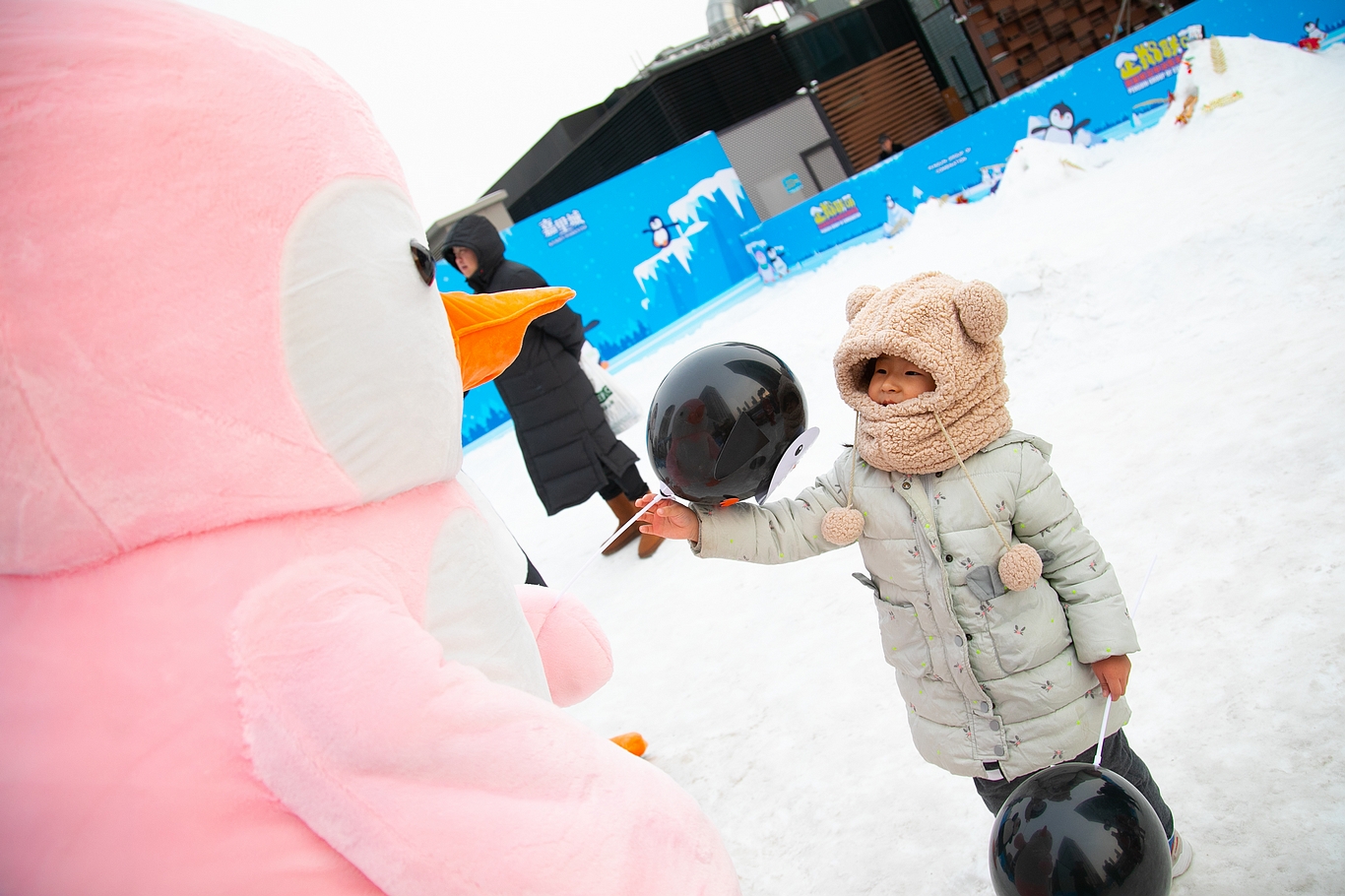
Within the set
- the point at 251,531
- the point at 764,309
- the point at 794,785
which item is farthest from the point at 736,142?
the point at 251,531

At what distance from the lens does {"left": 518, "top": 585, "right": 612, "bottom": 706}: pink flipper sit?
4.49ft

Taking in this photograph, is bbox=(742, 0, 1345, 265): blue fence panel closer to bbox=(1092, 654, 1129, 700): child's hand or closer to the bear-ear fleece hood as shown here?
the bear-ear fleece hood

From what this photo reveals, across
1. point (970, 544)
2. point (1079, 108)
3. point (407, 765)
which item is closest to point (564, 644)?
point (407, 765)

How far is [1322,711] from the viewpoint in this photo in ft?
5.97

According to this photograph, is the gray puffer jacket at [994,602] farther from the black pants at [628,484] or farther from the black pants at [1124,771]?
the black pants at [628,484]

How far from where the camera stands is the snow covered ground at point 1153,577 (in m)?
1.86

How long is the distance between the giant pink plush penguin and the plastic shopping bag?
124 inches

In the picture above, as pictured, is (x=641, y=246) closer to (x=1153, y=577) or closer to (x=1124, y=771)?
(x=1153, y=577)

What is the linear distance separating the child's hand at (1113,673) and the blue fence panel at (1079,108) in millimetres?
7398

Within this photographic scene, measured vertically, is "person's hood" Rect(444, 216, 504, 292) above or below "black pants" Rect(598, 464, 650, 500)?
above

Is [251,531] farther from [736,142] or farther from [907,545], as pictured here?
[736,142]

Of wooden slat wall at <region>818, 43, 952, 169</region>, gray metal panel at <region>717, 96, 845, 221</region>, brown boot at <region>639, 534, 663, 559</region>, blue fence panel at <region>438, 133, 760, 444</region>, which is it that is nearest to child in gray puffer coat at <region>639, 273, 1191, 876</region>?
brown boot at <region>639, 534, 663, 559</region>

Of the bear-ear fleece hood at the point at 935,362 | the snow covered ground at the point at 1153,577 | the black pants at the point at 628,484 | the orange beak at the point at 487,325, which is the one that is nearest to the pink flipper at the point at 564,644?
the orange beak at the point at 487,325

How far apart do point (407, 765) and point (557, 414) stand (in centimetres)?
312
